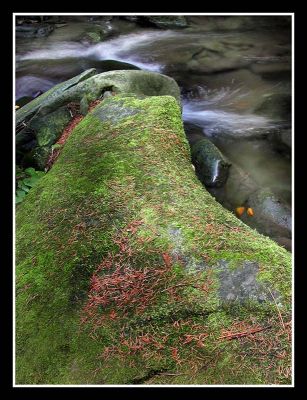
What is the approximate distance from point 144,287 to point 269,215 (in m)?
3.62

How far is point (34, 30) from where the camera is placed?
12766 millimetres

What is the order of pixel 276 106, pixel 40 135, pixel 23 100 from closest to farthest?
pixel 40 135
pixel 23 100
pixel 276 106

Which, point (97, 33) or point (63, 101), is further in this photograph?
point (97, 33)

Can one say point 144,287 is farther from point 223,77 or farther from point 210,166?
point 223,77

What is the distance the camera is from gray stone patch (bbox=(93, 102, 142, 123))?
16.9ft

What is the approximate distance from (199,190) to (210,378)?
79.2 inches

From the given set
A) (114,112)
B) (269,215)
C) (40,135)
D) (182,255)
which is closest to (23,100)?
(40,135)

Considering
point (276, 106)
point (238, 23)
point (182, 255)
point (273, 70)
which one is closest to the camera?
point (182, 255)

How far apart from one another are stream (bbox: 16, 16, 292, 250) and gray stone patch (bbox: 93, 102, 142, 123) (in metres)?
2.40

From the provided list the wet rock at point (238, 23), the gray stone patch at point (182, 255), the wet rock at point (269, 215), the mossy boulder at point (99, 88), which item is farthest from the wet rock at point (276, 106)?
the gray stone patch at point (182, 255)

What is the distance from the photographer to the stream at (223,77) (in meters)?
6.92

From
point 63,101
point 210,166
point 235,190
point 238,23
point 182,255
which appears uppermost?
point 238,23

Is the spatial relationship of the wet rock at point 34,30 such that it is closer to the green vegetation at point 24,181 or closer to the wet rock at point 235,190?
the green vegetation at point 24,181

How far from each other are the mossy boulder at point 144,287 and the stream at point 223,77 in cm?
282
